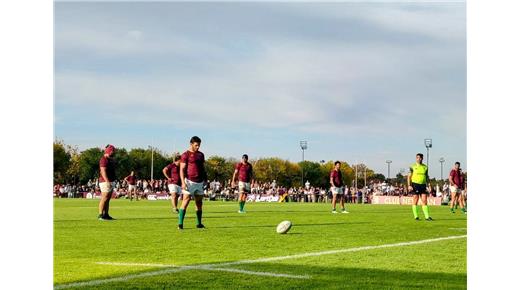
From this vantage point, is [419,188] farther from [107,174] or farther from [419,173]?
[107,174]

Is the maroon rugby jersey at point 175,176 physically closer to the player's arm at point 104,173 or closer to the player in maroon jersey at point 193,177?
the player's arm at point 104,173

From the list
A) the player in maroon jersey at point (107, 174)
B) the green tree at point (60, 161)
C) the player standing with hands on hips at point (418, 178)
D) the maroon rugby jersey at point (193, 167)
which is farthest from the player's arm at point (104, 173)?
the green tree at point (60, 161)

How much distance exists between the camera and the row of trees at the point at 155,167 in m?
98.9

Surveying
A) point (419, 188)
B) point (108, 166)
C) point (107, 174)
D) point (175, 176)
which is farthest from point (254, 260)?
point (175, 176)

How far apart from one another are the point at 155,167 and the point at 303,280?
10070 centimetres

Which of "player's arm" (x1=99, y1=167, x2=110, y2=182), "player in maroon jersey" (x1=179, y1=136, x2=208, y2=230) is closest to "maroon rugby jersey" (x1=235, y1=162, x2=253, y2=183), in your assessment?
"player's arm" (x1=99, y1=167, x2=110, y2=182)

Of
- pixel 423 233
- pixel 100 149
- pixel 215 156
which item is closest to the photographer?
pixel 423 233

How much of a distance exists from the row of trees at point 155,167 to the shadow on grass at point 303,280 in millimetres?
79357

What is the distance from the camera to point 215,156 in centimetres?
10988

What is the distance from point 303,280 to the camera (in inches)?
303

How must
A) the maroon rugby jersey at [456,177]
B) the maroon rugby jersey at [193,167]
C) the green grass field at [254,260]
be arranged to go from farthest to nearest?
1. the maroon rugby jersey at [456,177]
2. the maroon rugby jersey at [193,167]
3. the green grass field at [254,260]
